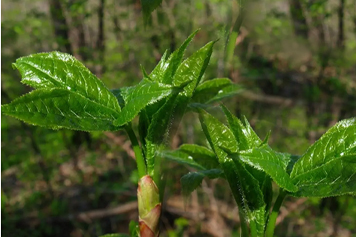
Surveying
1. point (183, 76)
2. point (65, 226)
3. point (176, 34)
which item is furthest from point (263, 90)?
point (183, 76)

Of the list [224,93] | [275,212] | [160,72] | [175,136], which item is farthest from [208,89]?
[175,136]

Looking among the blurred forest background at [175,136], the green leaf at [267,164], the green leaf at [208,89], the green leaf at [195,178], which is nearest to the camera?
the green leaf at [267,164]

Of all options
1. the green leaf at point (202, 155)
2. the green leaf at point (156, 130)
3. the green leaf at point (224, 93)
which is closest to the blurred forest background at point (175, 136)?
the green leaf at point (224, 93)

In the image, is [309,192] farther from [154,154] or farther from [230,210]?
[230,210]

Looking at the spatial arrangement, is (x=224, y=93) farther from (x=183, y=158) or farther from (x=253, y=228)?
(x=253, y=228)

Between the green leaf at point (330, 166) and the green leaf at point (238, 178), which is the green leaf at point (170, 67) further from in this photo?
the green leaf at point (330, 166)

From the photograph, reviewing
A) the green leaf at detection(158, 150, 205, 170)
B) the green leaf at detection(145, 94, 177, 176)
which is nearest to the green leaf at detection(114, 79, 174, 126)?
the green leaf at detection(145, 94, 177, 176)
